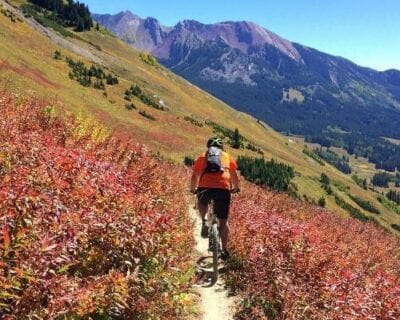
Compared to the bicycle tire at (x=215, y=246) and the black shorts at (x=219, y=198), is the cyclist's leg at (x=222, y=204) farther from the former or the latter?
the bicycle tire at (x=215, y=246)

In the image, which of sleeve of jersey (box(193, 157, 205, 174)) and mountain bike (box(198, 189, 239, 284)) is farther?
sleeve of jersey (box(193, 157, 205, 174))

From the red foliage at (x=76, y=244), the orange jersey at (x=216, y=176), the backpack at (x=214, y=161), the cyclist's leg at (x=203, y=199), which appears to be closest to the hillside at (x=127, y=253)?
the red foliage at (x=76, y=244)

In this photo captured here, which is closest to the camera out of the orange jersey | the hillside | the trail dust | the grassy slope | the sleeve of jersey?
the hillside

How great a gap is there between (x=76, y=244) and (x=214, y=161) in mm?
6019

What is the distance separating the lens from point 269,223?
1212cm

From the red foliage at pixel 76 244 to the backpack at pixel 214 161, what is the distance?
2.90 metres

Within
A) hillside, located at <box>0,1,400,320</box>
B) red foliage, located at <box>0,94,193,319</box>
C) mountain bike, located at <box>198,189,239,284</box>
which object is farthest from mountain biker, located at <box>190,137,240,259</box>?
red foliage, located at <box>0,94,193,319</box>

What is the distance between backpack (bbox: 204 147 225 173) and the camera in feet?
37.1

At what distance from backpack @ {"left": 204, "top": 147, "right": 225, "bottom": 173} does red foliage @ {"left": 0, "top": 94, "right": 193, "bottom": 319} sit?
9.51 ft

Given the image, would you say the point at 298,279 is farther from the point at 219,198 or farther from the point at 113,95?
the point at 113,95

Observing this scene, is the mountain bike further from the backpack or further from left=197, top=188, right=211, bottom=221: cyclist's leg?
the backpack

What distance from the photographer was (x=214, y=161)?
11305 millimetres

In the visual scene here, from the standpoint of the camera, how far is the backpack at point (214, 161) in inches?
445

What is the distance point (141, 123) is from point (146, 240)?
45047mm
